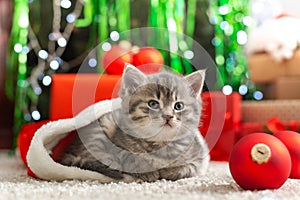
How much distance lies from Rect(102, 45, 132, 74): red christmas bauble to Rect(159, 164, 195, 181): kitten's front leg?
76 centimetres

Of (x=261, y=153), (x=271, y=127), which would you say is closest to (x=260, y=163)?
(x=261, y=153)

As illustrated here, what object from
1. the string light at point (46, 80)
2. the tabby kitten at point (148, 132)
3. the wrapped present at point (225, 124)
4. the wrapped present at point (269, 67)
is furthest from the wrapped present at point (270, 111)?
the string light at point (46, 80)

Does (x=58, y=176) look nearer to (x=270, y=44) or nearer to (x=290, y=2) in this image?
(x=270, y=44)

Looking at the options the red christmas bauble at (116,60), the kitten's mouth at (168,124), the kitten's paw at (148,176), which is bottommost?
the kitten's paw at (148,176)

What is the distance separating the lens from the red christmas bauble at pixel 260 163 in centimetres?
118

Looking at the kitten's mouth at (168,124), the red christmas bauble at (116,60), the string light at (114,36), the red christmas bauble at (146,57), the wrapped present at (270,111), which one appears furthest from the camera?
the string light at (114,36)

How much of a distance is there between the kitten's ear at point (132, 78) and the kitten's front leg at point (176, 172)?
0.81 feet

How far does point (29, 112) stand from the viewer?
2936 mm

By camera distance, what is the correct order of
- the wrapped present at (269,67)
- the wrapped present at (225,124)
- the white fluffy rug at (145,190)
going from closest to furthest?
the white fluffy rug at (145,190), the wrapped present at (225,124), the wrapped present at (269,67)

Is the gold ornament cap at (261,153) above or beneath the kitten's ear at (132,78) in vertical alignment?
beneath

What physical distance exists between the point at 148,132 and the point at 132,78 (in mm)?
146

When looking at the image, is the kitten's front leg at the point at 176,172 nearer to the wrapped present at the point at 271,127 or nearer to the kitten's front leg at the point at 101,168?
the kitten's front leg at the point at 101,168

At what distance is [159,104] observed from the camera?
50.3 inches

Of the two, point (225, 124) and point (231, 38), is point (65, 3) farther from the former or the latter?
point (225, 124)
